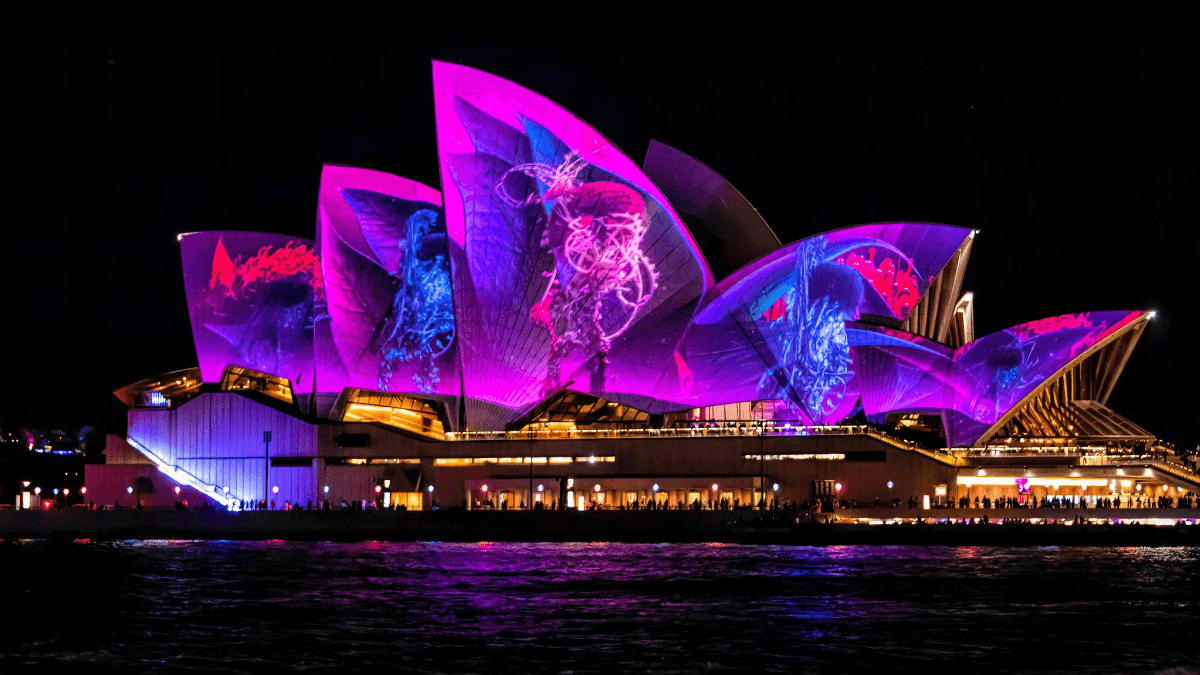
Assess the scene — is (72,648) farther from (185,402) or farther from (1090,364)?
(1090,364)

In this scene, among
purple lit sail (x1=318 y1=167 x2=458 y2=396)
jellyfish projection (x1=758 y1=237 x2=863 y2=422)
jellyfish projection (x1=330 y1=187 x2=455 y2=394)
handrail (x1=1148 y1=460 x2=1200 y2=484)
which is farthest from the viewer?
jellyfish projection (x1=330 y1=187 x2=455 y2=394)

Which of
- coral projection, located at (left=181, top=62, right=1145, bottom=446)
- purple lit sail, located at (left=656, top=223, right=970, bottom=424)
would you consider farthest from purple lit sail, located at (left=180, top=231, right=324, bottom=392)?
purple lit sail, located at (left=656, top=223, right=970, bottom=424)

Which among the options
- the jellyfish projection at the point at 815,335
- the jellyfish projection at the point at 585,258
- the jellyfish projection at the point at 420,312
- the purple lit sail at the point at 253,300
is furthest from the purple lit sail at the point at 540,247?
the purple lit sail at the point at 253,300

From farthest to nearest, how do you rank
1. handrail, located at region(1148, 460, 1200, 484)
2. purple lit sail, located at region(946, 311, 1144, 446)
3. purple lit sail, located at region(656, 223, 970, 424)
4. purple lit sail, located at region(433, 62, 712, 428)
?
handrail, located at region(1148, 460, 1200, 484), purple lit sail, located at region(656, 223, 970, 424), purple lit sail, located at region(946, 311, 1144, 446), purple lit sail, located at region(433, 62, 712, 428)

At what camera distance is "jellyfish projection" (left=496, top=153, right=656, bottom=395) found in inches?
2312

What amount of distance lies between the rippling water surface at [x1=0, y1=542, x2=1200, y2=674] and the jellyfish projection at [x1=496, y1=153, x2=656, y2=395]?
→ 1791cm

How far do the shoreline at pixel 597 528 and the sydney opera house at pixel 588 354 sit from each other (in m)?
5.49

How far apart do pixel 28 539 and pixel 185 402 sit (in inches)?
424

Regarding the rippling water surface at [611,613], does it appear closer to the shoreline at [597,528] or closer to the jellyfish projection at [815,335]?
the shoreline at [597,528]

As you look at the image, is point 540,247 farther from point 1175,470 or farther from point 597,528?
point 1175,470

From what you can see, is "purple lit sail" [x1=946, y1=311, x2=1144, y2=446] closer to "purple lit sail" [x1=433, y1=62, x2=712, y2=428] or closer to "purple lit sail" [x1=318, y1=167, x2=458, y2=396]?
"purple lit sail" [x1=433, y1=62, x2=712, y2=428]

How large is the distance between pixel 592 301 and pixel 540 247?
3.82m

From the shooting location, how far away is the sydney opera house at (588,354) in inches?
2360

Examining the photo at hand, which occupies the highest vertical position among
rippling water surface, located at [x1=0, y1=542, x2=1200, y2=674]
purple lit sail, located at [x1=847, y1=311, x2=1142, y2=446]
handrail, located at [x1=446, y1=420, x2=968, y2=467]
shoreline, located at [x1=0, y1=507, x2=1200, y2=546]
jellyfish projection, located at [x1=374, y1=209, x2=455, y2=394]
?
jellyfish projection, located at [x1=374, y1=209, x2=455, y2=394]
